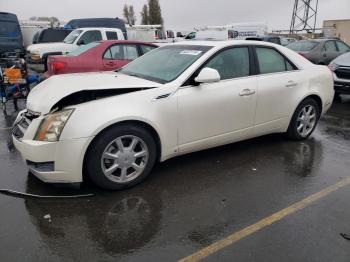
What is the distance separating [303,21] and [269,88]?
54018 millimetres

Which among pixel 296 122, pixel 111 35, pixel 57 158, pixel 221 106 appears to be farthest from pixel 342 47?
pixel 57 158

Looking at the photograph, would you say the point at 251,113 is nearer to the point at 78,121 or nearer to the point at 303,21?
the point at 78,121

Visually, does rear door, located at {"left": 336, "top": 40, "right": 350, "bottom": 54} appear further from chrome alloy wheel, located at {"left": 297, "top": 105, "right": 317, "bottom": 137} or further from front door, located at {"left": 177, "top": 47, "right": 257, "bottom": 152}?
front door, located at {"left": 177, "top": 47, "right": 257, "bottom": 152}

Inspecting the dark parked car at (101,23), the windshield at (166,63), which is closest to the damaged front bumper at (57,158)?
the windshield at (166,63)

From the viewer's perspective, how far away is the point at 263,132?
5.07 m

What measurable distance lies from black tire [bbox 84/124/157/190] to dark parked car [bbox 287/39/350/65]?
10.3 metres

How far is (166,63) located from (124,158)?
4.90 ft

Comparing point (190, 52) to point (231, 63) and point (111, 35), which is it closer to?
point (231, 63)

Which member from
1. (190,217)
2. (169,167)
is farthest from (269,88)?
(190,217)

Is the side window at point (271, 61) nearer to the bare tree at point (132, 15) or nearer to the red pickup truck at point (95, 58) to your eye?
the red pickup truck at point (95, 58)

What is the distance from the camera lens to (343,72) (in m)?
8.93

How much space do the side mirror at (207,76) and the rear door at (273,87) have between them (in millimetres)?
926

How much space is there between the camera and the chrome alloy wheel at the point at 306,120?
5504 mm

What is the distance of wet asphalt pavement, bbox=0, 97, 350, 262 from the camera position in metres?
2.86
